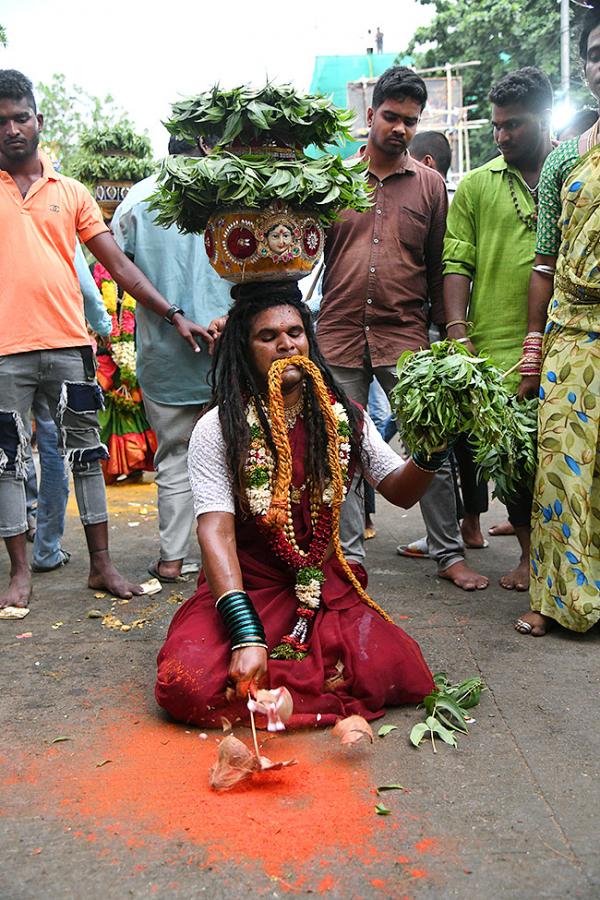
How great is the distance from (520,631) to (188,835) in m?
2.04

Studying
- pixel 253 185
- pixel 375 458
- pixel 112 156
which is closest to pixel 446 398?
pixel 375 458

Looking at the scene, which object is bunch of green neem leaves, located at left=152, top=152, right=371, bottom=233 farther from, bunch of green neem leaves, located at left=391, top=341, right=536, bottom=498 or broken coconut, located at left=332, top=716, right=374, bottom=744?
broken coconut, located at left=332, top=716, right=374, bottom=744

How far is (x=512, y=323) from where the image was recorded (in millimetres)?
4535

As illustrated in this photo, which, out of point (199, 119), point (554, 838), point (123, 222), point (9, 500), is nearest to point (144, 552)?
point (9, 500)

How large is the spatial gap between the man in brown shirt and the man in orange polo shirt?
0.76 m

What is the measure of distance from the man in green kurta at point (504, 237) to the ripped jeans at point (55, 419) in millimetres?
1927

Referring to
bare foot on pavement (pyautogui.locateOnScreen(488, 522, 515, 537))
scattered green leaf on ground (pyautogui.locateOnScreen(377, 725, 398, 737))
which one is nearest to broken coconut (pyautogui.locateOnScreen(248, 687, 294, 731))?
scattered green leaf on ground (pyautogui.locateOnScreen(377, 725, 398, 737))

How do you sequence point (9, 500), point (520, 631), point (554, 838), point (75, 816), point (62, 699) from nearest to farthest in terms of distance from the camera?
point (554, 838) → point (75, 816) → point (62, 699) → point (520, 631) → point (9, 500)

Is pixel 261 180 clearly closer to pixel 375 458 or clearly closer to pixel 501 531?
pixel 375 458

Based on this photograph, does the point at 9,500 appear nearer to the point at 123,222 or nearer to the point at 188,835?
the point at 123,222

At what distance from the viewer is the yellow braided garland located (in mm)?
3211

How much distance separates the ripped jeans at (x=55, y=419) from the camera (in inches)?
171

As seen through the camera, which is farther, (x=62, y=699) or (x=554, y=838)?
(x=62, y=699)

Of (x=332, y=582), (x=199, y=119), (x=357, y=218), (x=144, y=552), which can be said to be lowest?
(x=144, y=552)
